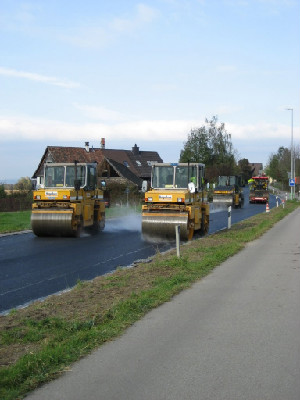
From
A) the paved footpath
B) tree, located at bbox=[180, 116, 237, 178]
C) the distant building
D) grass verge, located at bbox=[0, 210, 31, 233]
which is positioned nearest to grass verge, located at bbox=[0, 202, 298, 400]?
the paved footpath

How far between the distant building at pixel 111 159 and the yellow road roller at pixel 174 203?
2619 cm

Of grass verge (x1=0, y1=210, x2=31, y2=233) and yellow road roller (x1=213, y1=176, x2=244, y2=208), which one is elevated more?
yellow road roller (x1=213, y1=176, x2=244, y2=208)

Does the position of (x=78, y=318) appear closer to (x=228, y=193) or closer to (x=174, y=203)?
(x=174, y=203)

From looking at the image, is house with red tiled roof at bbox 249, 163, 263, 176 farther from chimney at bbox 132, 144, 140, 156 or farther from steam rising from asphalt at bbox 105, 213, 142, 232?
steam rising from asphalt at bbox 105, 213, 142, 232

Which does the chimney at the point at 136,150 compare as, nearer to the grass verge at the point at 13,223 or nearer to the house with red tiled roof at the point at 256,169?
the grass verge at the point at 13,223

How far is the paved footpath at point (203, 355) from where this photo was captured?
445cm

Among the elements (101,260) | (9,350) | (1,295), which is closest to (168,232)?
(101,260)

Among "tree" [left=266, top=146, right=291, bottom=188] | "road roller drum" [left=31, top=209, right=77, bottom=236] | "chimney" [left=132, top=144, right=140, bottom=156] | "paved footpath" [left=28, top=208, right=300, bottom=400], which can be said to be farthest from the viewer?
"tree" [left=266, top=146, right=291, bottom=188]

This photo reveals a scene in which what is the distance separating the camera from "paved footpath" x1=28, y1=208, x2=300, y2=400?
445cm

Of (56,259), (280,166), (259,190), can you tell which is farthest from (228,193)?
(280,166)

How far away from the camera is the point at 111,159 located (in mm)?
62312

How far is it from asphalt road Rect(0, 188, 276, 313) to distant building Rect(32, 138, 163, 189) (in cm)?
2728

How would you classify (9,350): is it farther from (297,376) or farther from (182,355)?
(297,376)

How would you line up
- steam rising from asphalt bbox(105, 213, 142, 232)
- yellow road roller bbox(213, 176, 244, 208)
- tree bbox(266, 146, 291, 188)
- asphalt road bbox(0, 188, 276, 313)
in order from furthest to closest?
tree bbox(266, 146, 291, 188) < yellow road roller bbox(213, 176, 244, 208) < steam rising from asphalt bbox(105, 213, 142, 232) < asphalt road bbox(0, 188, 276, 313)
